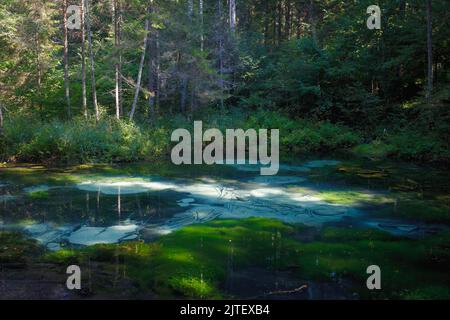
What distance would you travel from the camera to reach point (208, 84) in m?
24.8

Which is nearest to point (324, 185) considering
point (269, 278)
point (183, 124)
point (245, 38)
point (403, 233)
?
point (403, 233)

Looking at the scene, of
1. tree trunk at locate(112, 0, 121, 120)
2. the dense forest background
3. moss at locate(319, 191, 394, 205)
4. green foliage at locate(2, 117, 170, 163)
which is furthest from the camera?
tree trunk at locate(112, 0, 121, 120)

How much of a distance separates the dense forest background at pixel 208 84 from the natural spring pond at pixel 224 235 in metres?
4.12

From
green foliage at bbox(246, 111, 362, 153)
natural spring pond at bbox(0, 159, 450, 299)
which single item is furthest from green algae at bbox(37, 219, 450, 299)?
green foliage at bbox(246, 111, 362, 153)

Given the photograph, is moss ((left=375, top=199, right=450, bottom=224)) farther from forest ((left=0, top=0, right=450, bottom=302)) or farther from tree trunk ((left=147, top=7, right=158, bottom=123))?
tree trunk ((left=147, top=7, right=158, bottom=123))

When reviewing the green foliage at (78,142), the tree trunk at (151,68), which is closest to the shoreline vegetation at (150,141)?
the green foliage at (78,142)

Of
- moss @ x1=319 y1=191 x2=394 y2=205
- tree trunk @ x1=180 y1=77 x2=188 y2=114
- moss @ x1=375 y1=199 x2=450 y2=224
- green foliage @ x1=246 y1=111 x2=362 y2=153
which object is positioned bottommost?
moss @ x1=375 y1=199 x2=450 y2=224

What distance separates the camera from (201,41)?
85.2 ft

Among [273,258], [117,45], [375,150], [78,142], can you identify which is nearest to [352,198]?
[273,258]

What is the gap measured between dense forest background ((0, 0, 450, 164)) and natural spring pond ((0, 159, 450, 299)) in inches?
162

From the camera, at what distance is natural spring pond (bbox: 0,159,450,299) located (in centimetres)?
665

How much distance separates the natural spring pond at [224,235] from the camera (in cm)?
665

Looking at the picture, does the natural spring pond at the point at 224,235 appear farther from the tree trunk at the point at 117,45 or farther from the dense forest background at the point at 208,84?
the tree trunk at the point at 117,45

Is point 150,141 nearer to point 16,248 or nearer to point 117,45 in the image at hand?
point 117,45
